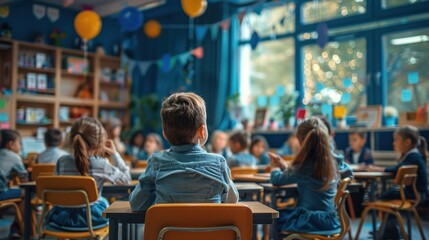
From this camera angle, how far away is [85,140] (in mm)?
2793

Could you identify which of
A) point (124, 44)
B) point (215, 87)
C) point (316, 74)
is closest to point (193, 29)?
point (215, 87)

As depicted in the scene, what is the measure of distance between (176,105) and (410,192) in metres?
2.89

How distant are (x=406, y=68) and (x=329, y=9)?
147 cm

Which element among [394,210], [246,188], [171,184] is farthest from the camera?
[394,210]

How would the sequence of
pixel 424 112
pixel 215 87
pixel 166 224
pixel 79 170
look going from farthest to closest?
pixel 215 87 → pixel 424 112 → pixel 79 170 → pixel 166 224

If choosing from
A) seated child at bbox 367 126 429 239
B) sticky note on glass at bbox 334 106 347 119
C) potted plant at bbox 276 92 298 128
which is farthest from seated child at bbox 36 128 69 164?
sticky note on glass at bbox 334 106 347 119

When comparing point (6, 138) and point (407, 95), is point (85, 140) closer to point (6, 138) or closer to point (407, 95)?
point (6, 138)

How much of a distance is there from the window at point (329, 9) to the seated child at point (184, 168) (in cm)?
535

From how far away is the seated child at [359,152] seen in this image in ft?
17.2

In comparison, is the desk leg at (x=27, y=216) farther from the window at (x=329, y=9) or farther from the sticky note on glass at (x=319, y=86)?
the window at (x=329, y=9)

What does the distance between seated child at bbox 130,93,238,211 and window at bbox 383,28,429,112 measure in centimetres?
492

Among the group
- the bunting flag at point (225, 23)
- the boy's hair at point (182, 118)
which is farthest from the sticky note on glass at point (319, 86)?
the boy's hair at point (182, 118)

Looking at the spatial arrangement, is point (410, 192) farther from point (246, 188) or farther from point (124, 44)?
point (124, 44)

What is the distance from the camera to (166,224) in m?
1.54
